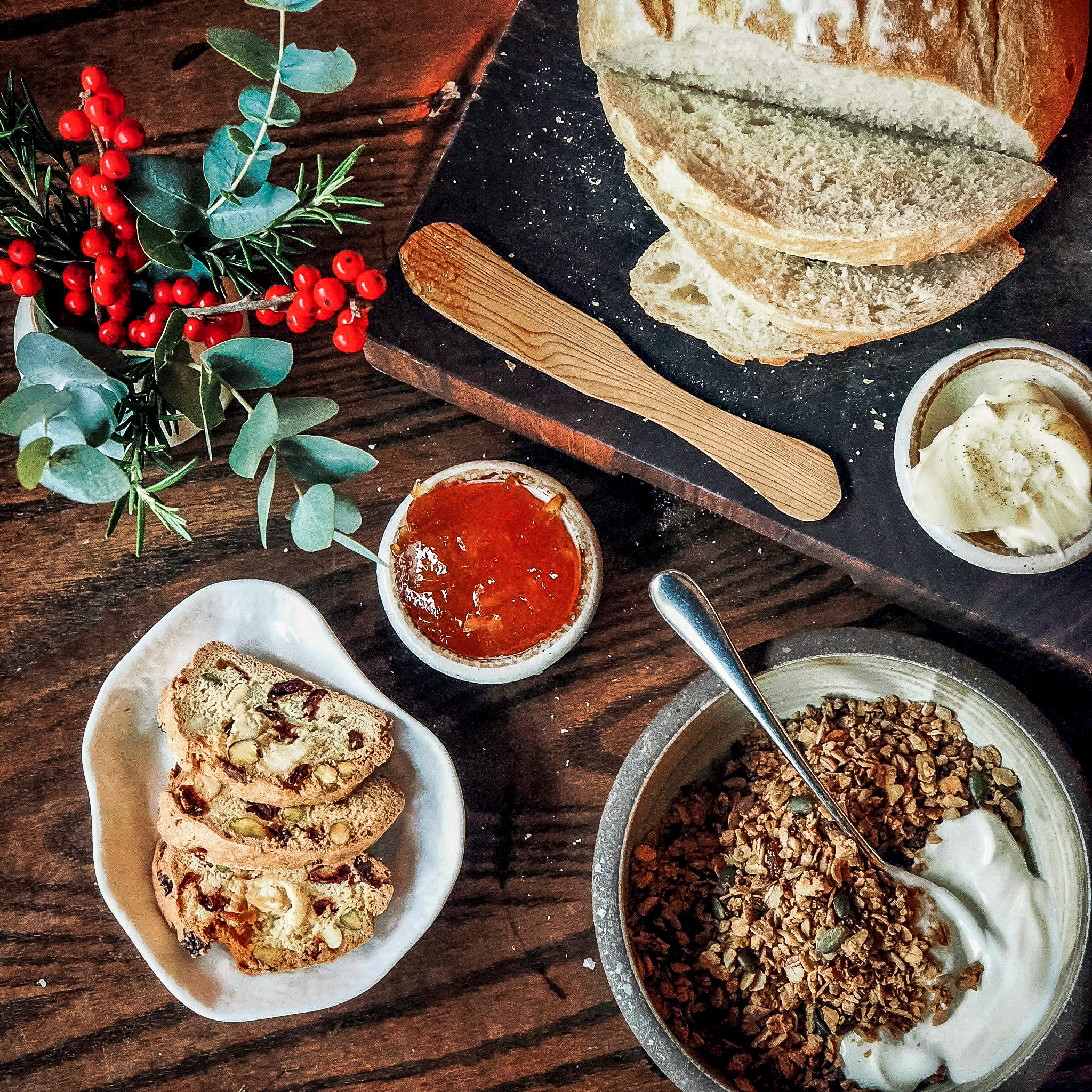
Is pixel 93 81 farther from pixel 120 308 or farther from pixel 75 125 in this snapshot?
pixel 120 308

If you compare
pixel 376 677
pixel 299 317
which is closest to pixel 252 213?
pixel 299 317

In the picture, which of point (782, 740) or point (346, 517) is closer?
point (346, 517)

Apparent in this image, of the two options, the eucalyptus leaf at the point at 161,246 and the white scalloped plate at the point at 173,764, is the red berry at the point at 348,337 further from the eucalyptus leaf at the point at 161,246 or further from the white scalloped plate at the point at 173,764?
the white scalloped plate at the point at 173,764

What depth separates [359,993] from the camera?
6.66 ft

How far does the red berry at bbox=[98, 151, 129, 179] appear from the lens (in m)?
1.45

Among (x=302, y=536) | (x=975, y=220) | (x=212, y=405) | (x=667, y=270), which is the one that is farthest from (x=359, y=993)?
(x=975, y=220)

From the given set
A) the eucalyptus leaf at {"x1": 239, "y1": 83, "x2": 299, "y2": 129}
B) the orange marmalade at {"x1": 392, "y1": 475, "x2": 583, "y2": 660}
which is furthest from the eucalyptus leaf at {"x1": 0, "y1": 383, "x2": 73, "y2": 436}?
the orange marmalade at {"x1": 392, "y1": 475, "x2": 583, "y2": 660}

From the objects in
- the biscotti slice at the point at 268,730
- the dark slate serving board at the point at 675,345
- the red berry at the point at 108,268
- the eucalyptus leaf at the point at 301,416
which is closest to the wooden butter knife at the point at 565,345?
the dark slate serving board at the point at 675,345

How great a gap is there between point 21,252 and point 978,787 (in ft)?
5.86

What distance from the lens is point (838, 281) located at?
194 centimetres

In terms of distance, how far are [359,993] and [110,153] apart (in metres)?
1.49

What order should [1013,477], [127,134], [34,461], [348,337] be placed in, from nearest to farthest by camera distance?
[34,461] < [127,134] < [348,337] < [1013,477]

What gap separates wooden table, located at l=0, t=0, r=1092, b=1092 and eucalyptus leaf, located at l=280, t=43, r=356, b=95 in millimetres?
757

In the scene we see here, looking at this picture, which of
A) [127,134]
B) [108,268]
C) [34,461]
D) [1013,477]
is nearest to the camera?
[34,461]
